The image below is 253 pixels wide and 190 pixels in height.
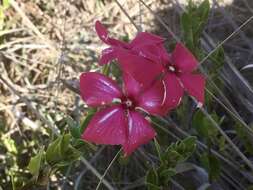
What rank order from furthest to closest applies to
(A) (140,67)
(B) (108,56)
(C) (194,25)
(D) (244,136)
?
(D) (244,136), (C) (194,25), (B) (108,56), (A) (140,67)

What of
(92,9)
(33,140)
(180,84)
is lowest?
(180,84)

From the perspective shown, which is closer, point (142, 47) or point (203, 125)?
point (142, 47)

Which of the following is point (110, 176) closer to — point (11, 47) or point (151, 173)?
point (151, 173)

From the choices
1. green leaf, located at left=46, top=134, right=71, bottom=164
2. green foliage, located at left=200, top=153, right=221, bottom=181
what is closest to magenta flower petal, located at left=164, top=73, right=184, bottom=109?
green leaf, located at left=46, top=134, right=71, bottom=164

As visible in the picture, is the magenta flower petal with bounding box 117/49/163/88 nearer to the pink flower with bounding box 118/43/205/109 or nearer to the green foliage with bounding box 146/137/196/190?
the pink flower with bounding box 118/43/205/109

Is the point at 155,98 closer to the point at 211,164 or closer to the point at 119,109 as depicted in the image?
the point at 119,109

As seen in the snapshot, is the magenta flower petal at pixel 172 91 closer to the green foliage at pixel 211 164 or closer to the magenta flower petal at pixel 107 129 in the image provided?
the magenta flower petal at pixel 107 129

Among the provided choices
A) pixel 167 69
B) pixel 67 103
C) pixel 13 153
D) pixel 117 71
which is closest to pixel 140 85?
pixel 167 69

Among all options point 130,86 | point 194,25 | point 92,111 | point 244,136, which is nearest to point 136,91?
point 130,86
